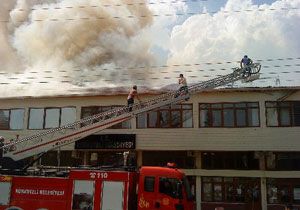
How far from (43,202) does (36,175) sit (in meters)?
1.20

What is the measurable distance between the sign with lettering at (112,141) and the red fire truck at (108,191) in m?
11.8

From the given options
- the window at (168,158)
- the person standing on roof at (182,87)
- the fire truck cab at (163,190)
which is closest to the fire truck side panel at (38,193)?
the fire truck cab at (163,190)

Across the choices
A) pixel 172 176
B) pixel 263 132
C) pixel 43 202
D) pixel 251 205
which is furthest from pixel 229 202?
pixel 43 202

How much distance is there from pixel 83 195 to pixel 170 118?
43.3 feet

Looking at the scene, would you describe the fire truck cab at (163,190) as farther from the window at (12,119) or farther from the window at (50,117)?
the window at (12,119)

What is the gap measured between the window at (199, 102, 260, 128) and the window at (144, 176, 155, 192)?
12.5 meters

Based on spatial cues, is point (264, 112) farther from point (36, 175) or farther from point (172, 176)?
point (36, 175)

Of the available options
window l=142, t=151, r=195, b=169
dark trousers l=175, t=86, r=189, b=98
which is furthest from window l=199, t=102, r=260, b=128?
dark trousers l=175, t=86, r=189, b=98

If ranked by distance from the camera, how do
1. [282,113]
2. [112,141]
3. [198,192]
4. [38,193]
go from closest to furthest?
1. [38,193]
2. [282,113]
3. [198,192]
4. [112,141]

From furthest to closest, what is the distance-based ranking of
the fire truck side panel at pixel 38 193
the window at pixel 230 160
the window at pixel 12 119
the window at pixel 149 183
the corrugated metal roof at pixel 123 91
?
1. the window at pixel 12 119
2. the window at pixel 230 160
3. the corrugated metal roof at pixel 123 91
4. the fire truck side panel at pixel 38 193
5. the window at pixel 149 183

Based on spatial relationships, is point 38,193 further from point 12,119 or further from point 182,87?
point 12,119

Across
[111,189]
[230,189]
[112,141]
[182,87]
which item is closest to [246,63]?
[182,87]

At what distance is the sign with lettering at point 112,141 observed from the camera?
85.7 ft

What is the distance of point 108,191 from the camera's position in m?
13.7
